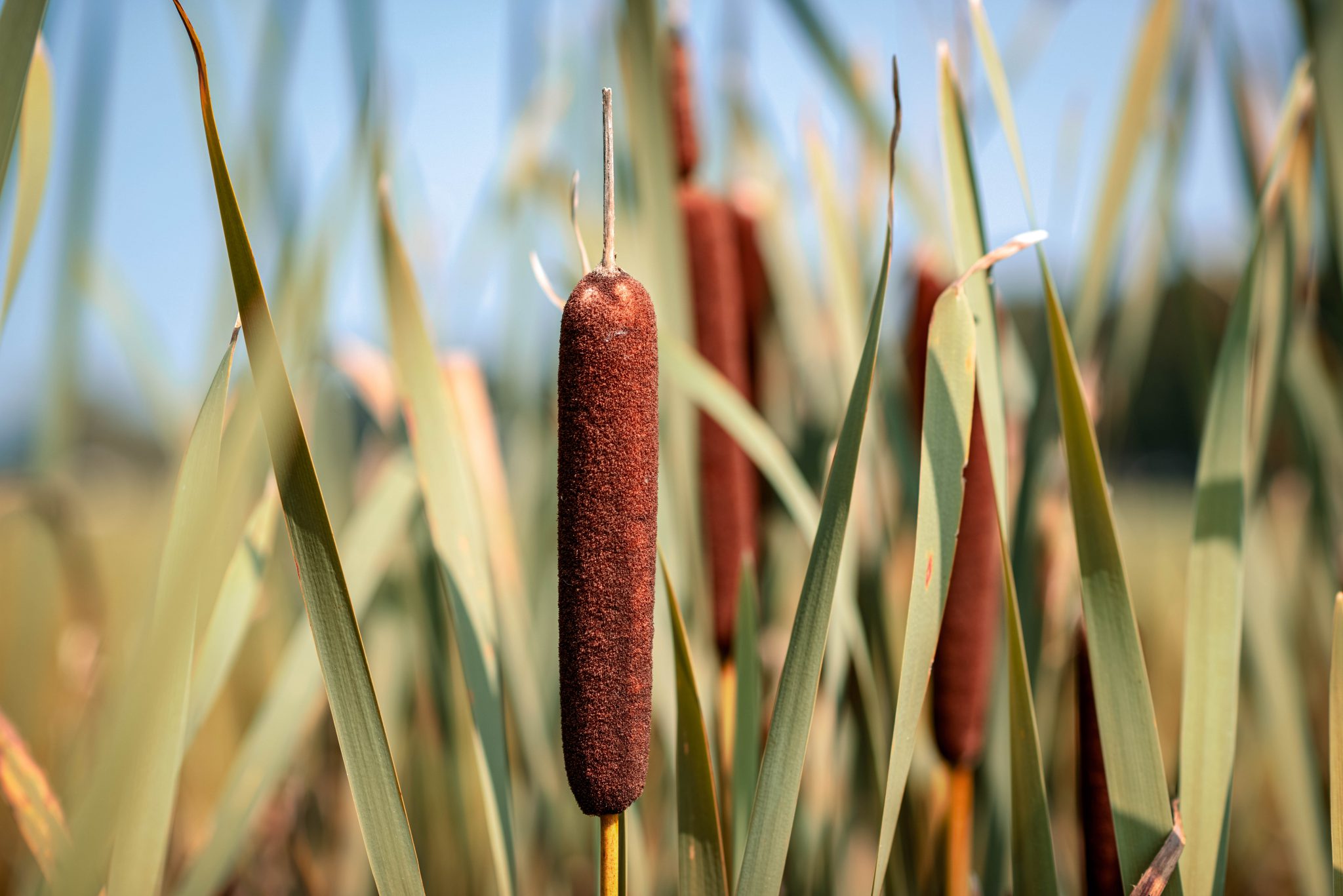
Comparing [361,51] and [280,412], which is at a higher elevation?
[361,51]

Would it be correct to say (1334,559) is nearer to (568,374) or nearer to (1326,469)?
(1326,469)

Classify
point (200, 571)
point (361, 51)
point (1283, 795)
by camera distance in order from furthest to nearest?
point (1283, 795) → point (361, 51) → point (200, 571)

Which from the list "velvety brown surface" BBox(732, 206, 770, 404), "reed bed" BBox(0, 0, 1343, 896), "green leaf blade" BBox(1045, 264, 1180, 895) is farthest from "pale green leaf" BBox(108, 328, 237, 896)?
"velvety brown surface" BBox(732, 206, 770, 404)

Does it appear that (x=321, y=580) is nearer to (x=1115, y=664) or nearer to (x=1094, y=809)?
(x=1115, y=664)

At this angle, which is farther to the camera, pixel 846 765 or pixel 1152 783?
pixel 846 765

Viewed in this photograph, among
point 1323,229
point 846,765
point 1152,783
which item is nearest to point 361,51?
point 1152,783

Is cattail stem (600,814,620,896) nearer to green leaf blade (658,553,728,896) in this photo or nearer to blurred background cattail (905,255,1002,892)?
green leaf blade (658,553,728,896)

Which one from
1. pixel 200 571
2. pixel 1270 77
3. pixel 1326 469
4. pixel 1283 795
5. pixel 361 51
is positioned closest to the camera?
pixel 200 571

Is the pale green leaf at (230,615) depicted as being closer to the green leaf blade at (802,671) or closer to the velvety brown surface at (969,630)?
the green leaf blade at (802,671)
